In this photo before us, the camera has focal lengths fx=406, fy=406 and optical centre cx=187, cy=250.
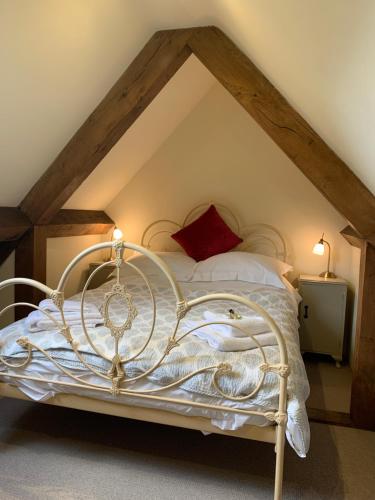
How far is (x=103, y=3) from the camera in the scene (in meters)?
2.24

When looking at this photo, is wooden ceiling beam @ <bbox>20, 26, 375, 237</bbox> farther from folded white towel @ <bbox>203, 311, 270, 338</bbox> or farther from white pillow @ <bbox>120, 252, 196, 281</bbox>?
white pillow @ <bbox>120, 252, 196, 281</bbox>

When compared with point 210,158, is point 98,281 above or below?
below

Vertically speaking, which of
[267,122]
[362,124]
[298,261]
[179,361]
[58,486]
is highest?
[267,122]

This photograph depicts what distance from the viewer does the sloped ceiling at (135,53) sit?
1.48 m

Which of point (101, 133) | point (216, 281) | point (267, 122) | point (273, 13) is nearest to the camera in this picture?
point (273, 13)

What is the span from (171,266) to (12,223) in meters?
1.42

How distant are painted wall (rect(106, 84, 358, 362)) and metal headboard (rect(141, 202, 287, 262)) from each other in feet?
0.20

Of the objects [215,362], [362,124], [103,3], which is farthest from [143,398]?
[103,3]

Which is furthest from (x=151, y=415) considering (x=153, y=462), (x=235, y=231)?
(x=235, y=231)

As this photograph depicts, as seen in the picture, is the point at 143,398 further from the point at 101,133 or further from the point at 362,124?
the point at 101,133

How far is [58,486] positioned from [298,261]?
112 inches

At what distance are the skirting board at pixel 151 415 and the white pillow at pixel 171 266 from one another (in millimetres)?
1676

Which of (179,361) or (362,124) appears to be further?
(179,361)

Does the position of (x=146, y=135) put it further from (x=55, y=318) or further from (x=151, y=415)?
(x=151, y=415)
